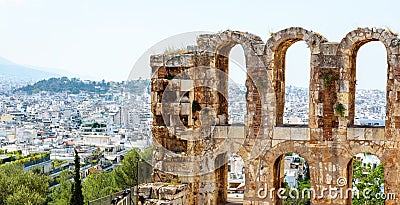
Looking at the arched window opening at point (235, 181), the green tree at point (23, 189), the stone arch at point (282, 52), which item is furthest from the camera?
the green tree at point (23, 189)

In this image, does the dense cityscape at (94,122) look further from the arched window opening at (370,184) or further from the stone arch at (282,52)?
the arched window opening at (370,184)

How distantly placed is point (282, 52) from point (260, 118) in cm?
173

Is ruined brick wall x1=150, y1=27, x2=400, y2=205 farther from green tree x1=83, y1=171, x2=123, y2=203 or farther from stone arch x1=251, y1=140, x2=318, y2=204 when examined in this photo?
green tree x1=83, y1=171, x2=123, y2=203

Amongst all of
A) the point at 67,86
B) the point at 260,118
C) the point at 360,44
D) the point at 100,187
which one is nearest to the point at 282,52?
the point at 260,118

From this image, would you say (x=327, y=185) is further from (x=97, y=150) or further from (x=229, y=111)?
(x=97, y=150)

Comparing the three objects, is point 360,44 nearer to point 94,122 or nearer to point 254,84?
point 254,84

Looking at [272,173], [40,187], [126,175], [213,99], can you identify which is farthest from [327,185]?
[40,187]

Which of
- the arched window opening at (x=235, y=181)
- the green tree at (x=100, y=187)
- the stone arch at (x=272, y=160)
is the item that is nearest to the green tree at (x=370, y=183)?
the arched window opening at (x=235, y=181)

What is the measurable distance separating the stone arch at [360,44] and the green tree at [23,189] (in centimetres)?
2508

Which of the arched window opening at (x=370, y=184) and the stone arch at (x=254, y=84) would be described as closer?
the stone arch at (x=254, y=84)

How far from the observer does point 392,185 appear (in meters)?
12.0

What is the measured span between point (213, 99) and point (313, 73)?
8.50 ft

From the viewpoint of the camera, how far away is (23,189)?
34750mm

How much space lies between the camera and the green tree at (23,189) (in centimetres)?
3350
